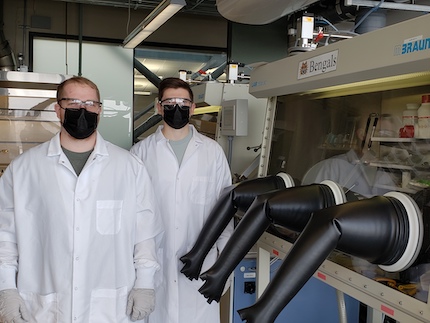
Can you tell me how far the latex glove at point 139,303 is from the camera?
1.87m

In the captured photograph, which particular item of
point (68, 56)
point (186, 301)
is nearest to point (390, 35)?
point (186, 301)

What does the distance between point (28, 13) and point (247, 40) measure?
2.76 metres

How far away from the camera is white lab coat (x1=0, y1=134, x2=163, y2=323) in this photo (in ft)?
5.90

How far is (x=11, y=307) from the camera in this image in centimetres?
173

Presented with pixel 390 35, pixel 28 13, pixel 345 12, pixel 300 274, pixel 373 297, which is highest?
pixel 28 13

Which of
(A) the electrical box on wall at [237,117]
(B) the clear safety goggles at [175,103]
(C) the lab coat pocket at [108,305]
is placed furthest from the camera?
(A) the electrical box on wall at [237,117]

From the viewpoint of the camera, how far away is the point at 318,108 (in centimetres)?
209

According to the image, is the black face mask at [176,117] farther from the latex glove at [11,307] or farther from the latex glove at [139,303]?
the latex glove at [11,307]

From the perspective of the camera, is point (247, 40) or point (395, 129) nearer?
point (395, 129)

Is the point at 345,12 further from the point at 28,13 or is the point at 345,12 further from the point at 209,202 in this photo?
the point at 28,13

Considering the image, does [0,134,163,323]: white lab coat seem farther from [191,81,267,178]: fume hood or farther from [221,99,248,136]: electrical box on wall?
[191,81,267,178]: fume hood

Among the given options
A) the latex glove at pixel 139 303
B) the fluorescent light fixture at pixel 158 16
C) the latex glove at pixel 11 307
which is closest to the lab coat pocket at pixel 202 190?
the latex glove at pixel 139 303

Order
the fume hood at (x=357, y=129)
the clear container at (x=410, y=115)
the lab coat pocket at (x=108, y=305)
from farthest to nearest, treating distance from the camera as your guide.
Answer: the lab coat pocket at (x=108, y=305) → the clear container at (x=410, y=115) → the fume hood at (x=357, y=129)

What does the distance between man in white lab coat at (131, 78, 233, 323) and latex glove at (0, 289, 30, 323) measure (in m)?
0.75
